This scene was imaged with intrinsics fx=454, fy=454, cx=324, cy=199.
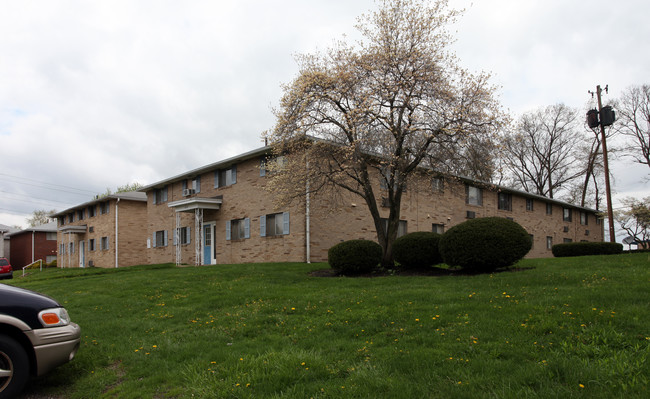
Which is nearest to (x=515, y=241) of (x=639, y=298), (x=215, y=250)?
(x=639, y=298)

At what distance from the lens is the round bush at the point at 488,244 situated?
11.4 meters

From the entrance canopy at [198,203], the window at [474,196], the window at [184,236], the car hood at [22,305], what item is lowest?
the car hood at [22,305]

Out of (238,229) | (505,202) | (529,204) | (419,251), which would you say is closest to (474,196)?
(505,202)

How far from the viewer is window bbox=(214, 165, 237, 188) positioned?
73.6 ft

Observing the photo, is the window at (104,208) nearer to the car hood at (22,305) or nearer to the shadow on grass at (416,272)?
the shadow on grass at (416,272)

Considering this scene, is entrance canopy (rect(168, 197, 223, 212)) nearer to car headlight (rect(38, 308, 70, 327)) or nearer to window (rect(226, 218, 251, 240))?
window (rect(226, 218, 251, 240))

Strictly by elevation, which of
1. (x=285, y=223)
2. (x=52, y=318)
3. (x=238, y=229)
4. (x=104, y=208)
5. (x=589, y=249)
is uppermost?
(x=104, y=208)

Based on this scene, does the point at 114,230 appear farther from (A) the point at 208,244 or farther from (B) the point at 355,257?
(B) the point at 355,257

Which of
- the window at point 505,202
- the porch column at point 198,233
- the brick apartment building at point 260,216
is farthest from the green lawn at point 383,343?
the window at point 505,202

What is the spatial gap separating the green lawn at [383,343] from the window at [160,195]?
19.9 m

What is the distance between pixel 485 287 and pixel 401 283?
2.33 metres

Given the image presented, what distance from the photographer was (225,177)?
918 inches

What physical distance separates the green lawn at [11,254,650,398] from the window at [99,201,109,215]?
26421 millimetres

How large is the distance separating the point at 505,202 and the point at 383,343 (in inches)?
1072
